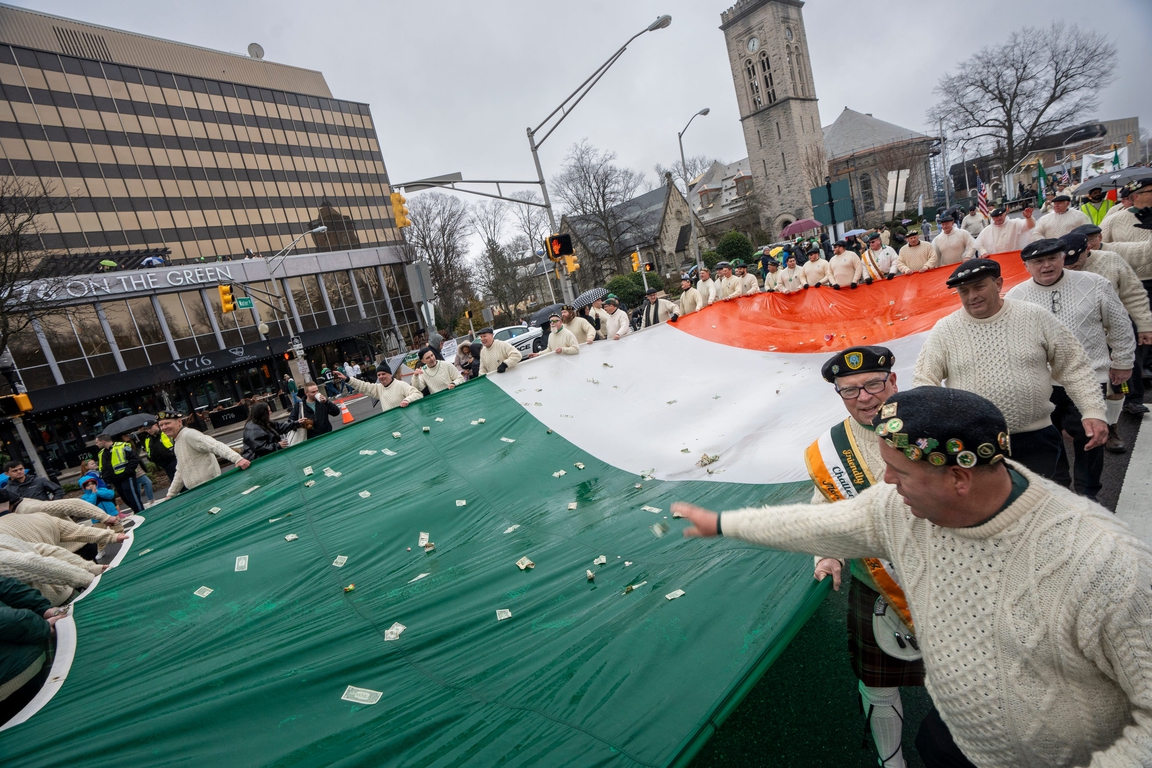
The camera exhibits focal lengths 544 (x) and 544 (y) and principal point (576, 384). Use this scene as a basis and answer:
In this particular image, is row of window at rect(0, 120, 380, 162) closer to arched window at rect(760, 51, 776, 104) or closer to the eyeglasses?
the eyeglasses

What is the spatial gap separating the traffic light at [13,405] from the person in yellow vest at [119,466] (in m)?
5.11

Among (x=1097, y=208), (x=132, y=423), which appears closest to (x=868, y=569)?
(x=132, y=423)

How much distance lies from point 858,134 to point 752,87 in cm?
2063

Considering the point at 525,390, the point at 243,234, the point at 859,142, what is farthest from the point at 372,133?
the point at 859,142

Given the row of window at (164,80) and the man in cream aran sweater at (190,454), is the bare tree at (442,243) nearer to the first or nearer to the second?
the row of window at (164,80)

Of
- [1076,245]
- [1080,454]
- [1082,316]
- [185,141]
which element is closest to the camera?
[1080,454]

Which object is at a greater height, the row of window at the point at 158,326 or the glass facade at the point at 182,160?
the glass facade at the point at 182,160

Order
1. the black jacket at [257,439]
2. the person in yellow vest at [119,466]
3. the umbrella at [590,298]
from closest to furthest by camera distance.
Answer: the black jacket at [257,439], the person in yellow vest at [119,466], the umbrella at [590,298]

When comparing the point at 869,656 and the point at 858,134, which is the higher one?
the point at 858,134

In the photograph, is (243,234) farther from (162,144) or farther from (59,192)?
(59,192)

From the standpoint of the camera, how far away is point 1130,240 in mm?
6309

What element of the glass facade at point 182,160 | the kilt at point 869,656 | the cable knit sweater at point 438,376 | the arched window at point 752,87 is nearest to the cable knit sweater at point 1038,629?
the kilt at point 869,656

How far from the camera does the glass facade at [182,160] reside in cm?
3247

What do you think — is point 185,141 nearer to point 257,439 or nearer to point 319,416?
point 319,416
